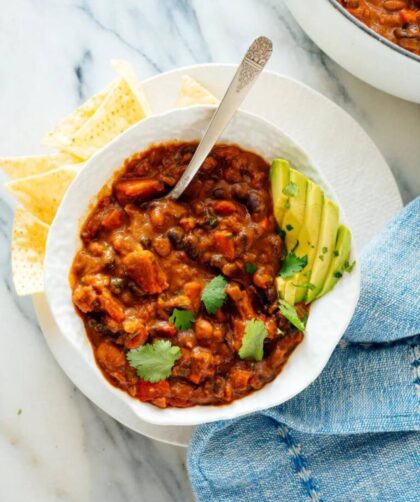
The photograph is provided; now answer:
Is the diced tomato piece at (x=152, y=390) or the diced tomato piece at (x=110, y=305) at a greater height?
the diced tomato piece at (x=110, y=305)

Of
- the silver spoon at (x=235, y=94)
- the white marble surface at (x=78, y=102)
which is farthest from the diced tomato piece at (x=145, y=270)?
the white marble surface at (x=78, y=102)

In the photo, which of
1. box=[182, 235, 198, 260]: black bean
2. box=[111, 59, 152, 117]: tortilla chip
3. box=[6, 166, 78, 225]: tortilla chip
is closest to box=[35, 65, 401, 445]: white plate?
box=[111, 59, 152, 117]: tortilla chip

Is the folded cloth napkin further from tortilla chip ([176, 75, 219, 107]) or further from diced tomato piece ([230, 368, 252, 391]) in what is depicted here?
tortilla chip ([176, 75, 219, 107])

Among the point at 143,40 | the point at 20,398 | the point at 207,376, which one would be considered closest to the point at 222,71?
the point at 143,40

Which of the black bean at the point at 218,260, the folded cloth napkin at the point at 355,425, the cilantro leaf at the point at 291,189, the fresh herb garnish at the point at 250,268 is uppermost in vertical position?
the cilantro leaf at the point at 291,189

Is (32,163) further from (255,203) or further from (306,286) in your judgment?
(306,286)

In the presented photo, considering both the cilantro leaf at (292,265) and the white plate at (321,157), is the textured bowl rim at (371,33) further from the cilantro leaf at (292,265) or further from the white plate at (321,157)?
the cilantro leaf at (292,265)

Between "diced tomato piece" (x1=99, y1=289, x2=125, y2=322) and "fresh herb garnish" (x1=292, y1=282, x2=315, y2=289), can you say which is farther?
"fresh herb garnish" (x1=292, y1=282, x2=315, y2=289)
